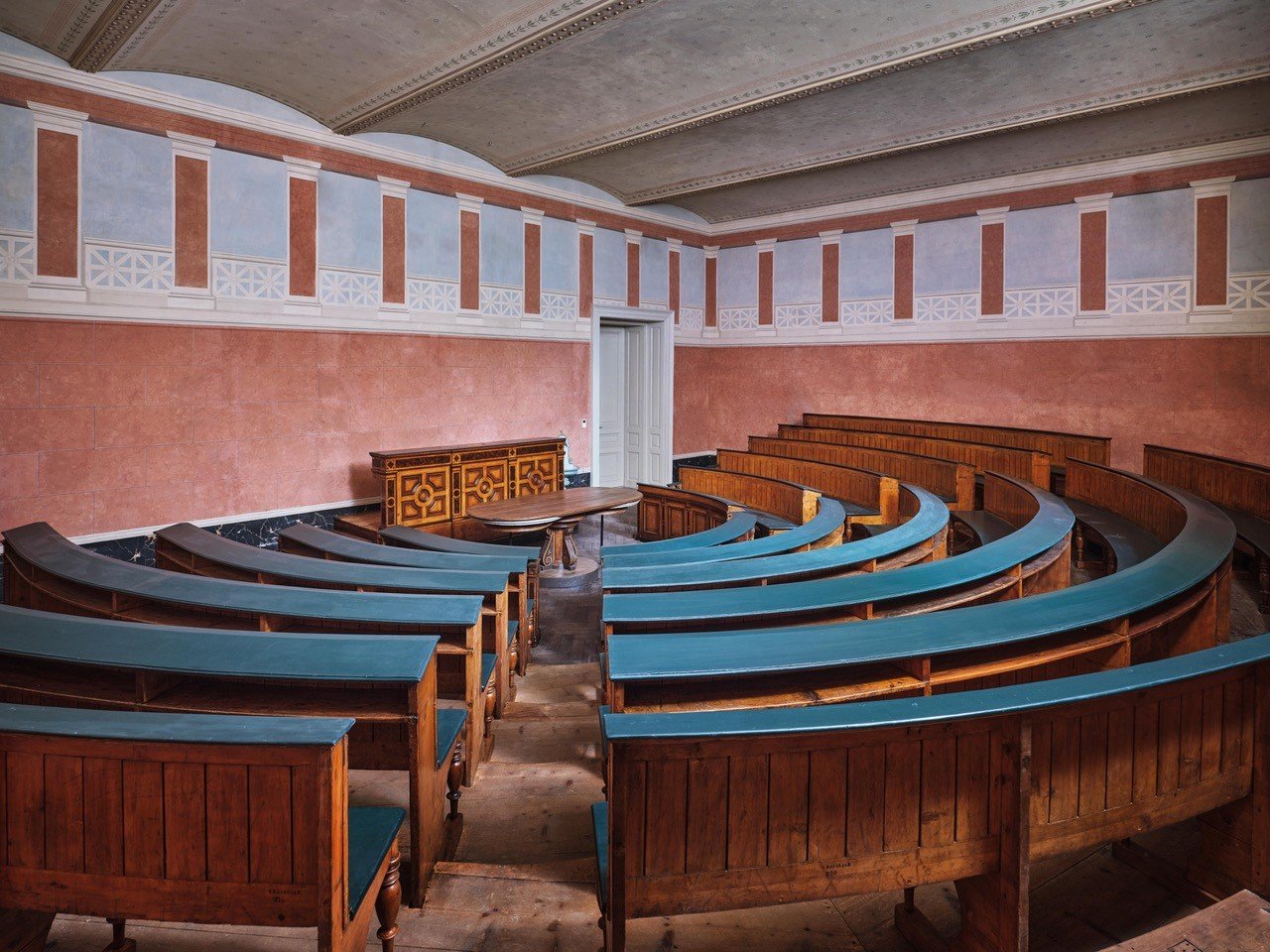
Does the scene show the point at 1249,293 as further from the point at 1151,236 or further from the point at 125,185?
the point at 125,185

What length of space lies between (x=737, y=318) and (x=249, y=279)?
20.2ft

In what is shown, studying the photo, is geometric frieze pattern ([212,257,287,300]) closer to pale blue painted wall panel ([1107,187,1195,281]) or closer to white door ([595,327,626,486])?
white door ([595,327,626,486])

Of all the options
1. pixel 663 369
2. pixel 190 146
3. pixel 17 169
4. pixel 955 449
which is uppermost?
pixel 190 146

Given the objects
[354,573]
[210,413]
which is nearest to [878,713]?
[354,573]

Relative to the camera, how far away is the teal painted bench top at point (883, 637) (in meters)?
1.90

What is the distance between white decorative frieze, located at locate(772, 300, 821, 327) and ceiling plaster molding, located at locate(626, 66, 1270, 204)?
187 centimetres

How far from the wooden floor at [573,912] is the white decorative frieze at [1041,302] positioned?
699 centimetres

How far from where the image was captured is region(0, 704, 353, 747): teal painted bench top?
135 centimetres

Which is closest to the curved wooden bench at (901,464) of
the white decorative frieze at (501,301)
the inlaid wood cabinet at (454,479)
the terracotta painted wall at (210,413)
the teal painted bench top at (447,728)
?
the inlaid wood cabinet at (454,479)

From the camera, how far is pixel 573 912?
1.80m

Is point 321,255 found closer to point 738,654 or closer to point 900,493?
point 900,493

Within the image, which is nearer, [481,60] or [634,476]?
[481,60]

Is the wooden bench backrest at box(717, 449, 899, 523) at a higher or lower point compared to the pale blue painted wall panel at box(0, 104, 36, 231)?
lower

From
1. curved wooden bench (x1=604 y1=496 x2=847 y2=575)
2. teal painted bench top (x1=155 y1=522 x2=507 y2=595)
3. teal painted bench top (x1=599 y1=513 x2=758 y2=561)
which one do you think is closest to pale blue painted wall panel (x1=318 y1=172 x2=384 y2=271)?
teal painted bench top (x1=155 y1=522 x2=507 y2=595)
